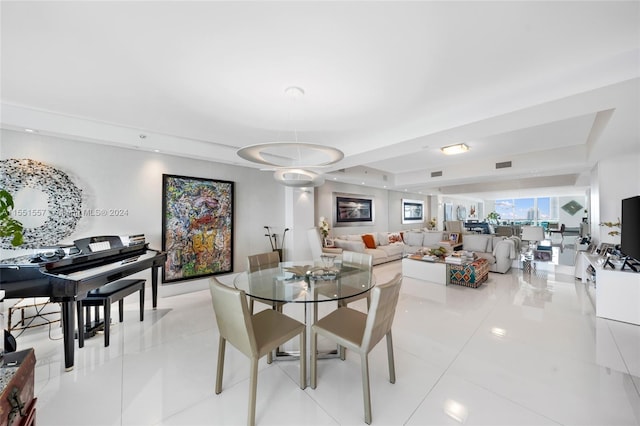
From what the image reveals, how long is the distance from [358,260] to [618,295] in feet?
10.7

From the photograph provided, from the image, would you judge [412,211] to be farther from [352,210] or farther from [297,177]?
[297,177]

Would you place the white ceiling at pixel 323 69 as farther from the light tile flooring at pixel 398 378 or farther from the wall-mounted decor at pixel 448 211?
the wall-mounted decor at pixel 448 211

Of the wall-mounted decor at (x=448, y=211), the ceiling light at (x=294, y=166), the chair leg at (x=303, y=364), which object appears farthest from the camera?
the wall-mounted decor at (x=448, y=211)

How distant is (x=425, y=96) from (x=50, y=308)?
5361mm

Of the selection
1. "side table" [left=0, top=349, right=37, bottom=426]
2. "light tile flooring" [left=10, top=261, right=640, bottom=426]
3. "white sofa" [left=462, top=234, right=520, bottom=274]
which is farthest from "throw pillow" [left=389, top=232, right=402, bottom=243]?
"side table" [left=0, top=349, right=37, bottom=426]

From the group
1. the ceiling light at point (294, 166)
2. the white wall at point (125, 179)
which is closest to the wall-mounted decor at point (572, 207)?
the ceiling light at point (294, 166)

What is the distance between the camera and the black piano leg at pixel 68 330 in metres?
2.03

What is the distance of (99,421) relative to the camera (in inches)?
62.4

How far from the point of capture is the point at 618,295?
9.76 ft

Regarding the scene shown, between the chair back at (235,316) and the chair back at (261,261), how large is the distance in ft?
3.78

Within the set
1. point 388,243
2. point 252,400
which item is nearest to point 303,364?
point 252,400

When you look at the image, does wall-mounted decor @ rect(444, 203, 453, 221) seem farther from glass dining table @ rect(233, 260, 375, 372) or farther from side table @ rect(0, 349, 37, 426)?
side table @ rect(0, 349, 37, 426)

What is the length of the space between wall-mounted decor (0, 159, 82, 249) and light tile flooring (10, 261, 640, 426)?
113 cm

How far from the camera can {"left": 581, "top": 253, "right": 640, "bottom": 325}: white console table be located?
2883 millimetres
